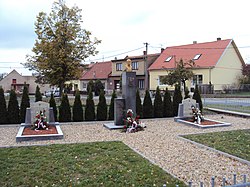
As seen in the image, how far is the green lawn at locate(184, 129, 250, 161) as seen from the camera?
254 inches

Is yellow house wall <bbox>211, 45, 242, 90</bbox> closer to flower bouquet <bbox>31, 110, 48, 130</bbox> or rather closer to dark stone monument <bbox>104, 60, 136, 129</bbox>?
dark stone monument <bbox>104, 60, 136, 129</bbox>

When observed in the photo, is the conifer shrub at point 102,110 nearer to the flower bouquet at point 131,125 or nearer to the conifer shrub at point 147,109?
the conifer shrub at point 147,109

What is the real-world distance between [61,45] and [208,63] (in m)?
18.6

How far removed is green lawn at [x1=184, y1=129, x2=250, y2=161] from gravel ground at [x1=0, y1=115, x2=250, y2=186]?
368mm

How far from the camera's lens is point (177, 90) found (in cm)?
1438

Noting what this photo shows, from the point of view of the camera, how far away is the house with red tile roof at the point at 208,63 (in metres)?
31.0

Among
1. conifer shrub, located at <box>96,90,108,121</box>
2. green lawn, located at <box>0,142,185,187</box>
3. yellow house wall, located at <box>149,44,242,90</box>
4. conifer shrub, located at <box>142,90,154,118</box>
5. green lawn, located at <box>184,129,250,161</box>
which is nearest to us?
green lawn, located at <box>0,142,185,187</box>

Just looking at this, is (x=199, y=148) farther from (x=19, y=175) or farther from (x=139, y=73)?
(x=139, y=73)

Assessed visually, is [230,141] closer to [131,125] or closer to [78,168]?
[131,125]

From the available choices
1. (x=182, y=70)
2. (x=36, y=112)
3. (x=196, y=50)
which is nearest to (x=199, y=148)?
(x=36, y=112)

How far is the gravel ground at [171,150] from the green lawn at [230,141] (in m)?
0.37

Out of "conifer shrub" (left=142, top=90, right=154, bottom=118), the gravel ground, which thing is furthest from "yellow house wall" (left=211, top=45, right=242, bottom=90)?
the gravel ground

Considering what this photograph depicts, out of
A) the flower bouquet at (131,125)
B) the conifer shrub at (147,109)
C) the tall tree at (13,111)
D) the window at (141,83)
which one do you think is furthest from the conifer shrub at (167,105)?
the window at (141,83)

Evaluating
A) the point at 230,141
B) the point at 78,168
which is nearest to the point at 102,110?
the point at 230,141
